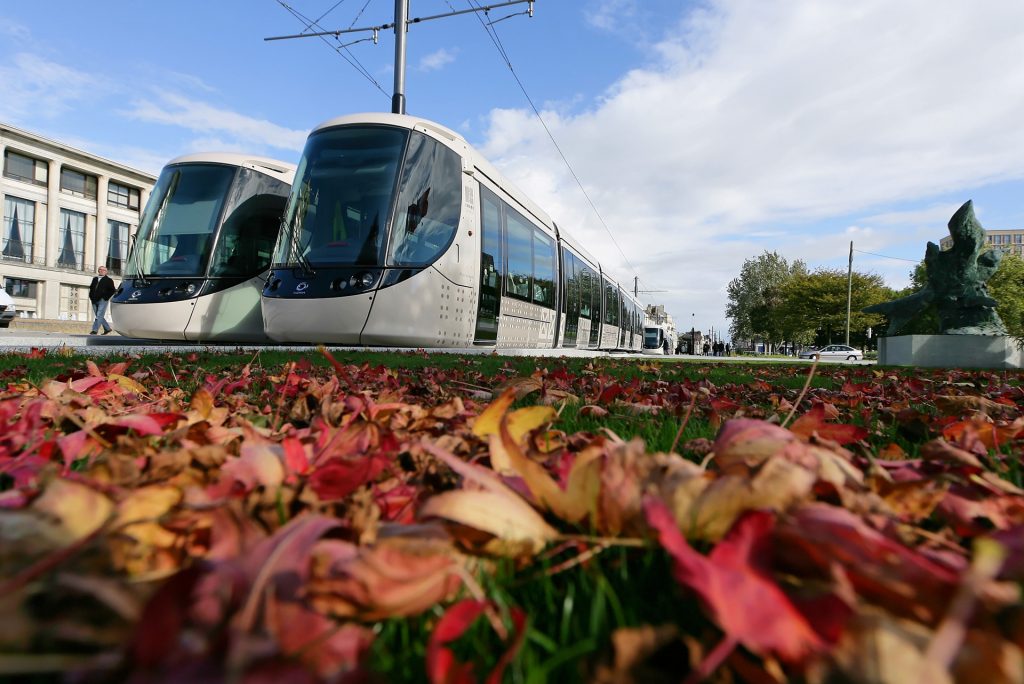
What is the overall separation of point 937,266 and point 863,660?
2430 centimetres

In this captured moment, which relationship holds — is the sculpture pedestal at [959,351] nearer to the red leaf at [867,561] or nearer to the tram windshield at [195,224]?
the tram windshield at [195,224]

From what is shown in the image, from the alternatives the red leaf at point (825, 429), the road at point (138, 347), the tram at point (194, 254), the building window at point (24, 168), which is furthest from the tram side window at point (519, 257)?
the building window at point (24, 168)

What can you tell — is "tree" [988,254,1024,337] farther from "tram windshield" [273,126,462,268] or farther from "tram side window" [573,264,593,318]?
"tram windshield" [273,126,462,268]

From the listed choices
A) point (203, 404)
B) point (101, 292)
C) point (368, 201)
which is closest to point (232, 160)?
point (368, 201)

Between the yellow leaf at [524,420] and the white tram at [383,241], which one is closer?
the yellow leaf at [524,420]

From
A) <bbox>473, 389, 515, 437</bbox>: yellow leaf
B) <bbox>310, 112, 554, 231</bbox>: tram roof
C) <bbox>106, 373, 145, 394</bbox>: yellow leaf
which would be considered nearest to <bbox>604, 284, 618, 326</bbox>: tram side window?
<bbox>310, 112, 554, 231</bbox>: tram roof

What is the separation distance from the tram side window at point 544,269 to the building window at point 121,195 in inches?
2167

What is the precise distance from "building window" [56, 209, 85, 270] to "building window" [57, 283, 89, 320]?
77.8 inches

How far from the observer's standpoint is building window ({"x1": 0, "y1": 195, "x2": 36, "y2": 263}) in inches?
1834

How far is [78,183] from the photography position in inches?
2030

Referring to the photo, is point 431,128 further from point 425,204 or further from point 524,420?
point 524,420

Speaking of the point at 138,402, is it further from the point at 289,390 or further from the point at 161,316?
the point at 161,316

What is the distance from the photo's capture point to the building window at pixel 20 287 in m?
47.4

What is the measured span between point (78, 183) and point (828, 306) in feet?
244
